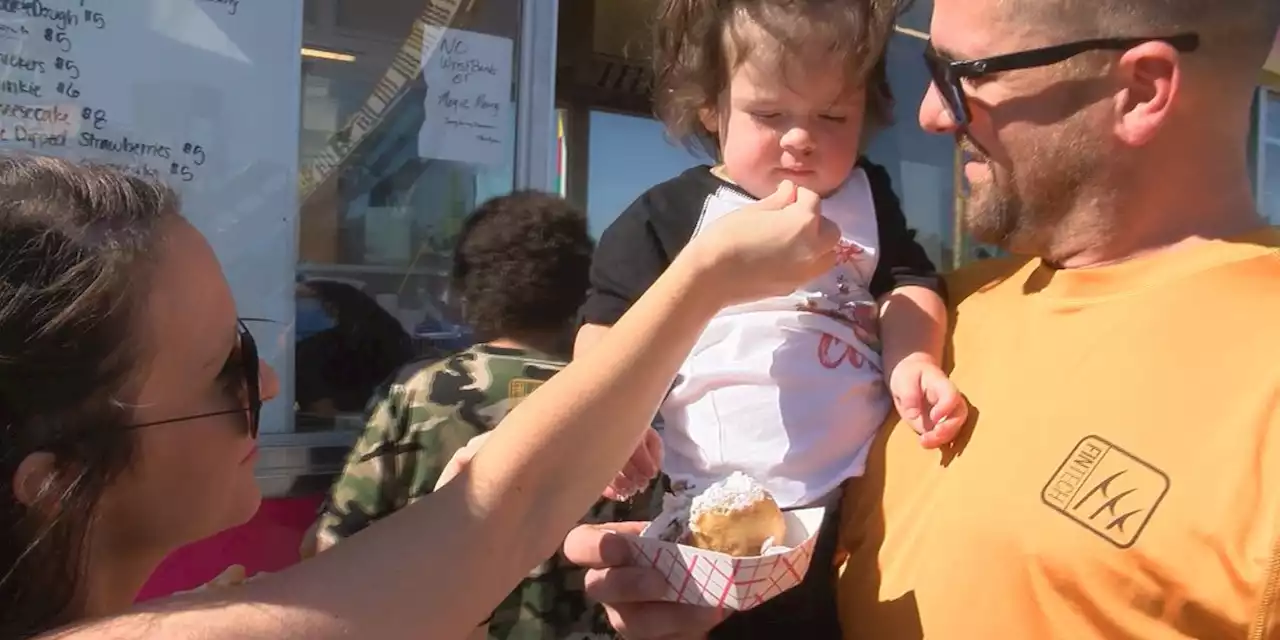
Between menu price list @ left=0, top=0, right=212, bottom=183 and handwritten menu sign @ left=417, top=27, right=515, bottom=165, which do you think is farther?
handwritten menu sign @ left=417, top=27, right=515, bottom=165

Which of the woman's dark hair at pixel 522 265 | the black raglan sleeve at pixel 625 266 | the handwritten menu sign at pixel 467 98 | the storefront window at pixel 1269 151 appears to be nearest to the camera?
the black raglan sleeve at pixel 625 266

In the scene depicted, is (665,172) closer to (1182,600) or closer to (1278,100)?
(1278,100)

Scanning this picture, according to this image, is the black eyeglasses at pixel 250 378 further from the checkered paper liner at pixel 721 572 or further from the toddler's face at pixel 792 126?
the toddler's face at pixel 792 126

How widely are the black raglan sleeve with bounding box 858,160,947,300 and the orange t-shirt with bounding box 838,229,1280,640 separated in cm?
30

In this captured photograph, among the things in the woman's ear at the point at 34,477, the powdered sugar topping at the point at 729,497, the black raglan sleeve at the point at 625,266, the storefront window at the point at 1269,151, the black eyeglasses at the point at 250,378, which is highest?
the storefront window at the point at 1269,151

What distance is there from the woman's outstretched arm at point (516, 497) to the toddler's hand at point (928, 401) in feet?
A: 1.05

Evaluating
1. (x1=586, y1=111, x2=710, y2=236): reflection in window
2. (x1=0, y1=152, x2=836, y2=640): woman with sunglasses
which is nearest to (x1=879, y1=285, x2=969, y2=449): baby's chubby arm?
(x1=0, y1=152, x2=836, y2=640): woman with sunglasses

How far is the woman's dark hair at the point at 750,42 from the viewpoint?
1.97 metres

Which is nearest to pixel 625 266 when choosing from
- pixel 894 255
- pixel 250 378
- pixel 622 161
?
pixel 894 255

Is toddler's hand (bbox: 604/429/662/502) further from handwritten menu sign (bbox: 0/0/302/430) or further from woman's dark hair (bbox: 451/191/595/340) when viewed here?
handwritten menu sign (bbox: 0/0/302/430)

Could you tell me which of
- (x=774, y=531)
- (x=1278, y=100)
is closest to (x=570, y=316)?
(x=774, y=531)

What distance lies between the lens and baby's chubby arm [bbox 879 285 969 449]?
5.16 feet

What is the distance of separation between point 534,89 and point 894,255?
1.60 m

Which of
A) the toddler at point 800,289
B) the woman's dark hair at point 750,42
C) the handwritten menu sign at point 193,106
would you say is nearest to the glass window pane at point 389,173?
the handwritten menu sign at point 193,106
